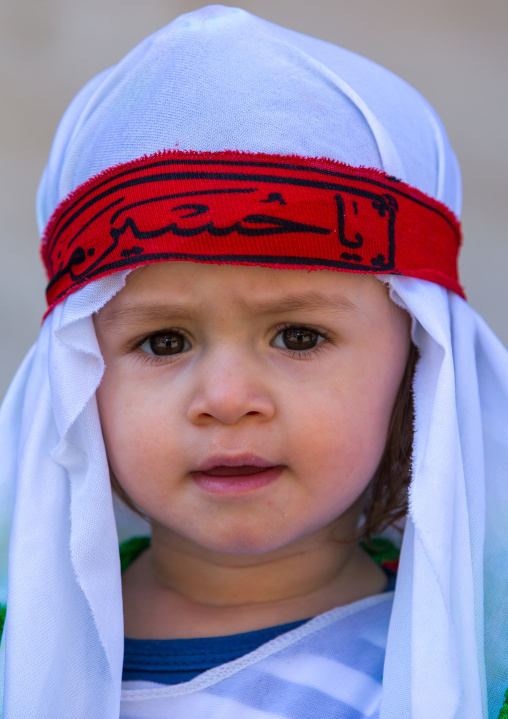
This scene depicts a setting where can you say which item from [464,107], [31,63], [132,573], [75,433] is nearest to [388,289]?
[75,433]

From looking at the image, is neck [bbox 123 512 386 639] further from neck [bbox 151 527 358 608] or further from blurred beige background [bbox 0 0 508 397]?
blurred beige background [bbox 0 0 508 397]

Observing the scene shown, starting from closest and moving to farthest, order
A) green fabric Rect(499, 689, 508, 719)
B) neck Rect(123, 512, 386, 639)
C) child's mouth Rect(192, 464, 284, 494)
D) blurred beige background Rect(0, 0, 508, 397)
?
green fabric Rect(499, 689, 508, 719)
child's mouth Rect(192, 464, 284, 494)
neck Rect(123, 512, 386, 639)
blurred beige background Rect(0, 0, 508, 397)

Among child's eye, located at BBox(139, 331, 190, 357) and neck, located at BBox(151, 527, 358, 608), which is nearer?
child's eye, located at BBox(139, 331, 190, 357)

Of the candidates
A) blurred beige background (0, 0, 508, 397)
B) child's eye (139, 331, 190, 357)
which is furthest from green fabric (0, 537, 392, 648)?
blurred beige background (0, 0, 508, 397)

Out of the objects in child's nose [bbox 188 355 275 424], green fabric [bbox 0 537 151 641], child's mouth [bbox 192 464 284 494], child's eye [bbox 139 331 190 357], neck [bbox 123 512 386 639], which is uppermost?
child's eye [bbox 139 331 190 357]

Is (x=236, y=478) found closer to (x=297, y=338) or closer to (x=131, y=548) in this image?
(x=297, y=338)

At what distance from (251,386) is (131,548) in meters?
0.73

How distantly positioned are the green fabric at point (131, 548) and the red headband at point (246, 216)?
0.71m

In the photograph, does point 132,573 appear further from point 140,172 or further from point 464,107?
point 464,107

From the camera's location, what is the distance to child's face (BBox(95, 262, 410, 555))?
4.50 feet

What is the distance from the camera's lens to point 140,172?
139 cm

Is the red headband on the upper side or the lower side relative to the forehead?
upper

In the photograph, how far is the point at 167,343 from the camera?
1466 millimetres

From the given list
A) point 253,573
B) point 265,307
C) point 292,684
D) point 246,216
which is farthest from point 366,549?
point 246,216
